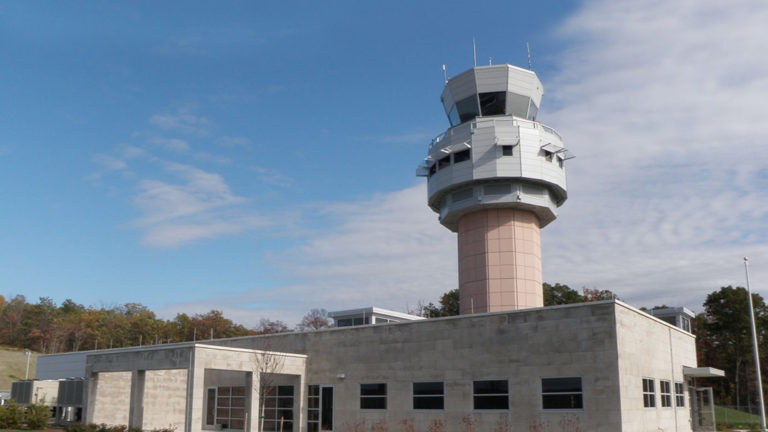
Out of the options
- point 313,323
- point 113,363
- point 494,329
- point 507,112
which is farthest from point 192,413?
point 313,323

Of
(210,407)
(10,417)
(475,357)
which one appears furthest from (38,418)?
(475,357)

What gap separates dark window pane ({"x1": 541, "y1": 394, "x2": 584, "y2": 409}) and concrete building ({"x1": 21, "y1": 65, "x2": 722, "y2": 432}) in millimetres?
40

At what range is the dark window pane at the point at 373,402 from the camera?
98.9ft

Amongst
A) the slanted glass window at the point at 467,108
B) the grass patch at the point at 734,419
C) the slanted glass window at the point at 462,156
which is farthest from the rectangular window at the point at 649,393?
the grass patch at the point at 734,419

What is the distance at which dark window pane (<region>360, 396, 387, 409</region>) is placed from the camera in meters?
30.1

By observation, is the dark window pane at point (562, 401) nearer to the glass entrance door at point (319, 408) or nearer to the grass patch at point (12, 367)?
the glass entrance door at point (319, 408)

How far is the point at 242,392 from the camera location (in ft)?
118

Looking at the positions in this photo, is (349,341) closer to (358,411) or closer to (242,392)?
(358,411)

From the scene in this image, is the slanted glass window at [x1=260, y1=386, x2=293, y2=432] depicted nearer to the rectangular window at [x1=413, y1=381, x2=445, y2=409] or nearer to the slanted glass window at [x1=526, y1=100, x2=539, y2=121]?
the rectangular window at [x1=413, y1=381, x2=445, y2=409]

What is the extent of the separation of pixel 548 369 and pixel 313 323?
286 ft

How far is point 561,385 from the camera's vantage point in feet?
81.7

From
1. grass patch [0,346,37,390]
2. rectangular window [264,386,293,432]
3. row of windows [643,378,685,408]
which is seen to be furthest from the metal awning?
grass patch [0,346,37,390]

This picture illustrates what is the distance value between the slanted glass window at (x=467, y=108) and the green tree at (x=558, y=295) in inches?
1460

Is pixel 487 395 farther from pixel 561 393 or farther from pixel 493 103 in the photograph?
pixel 493 103
